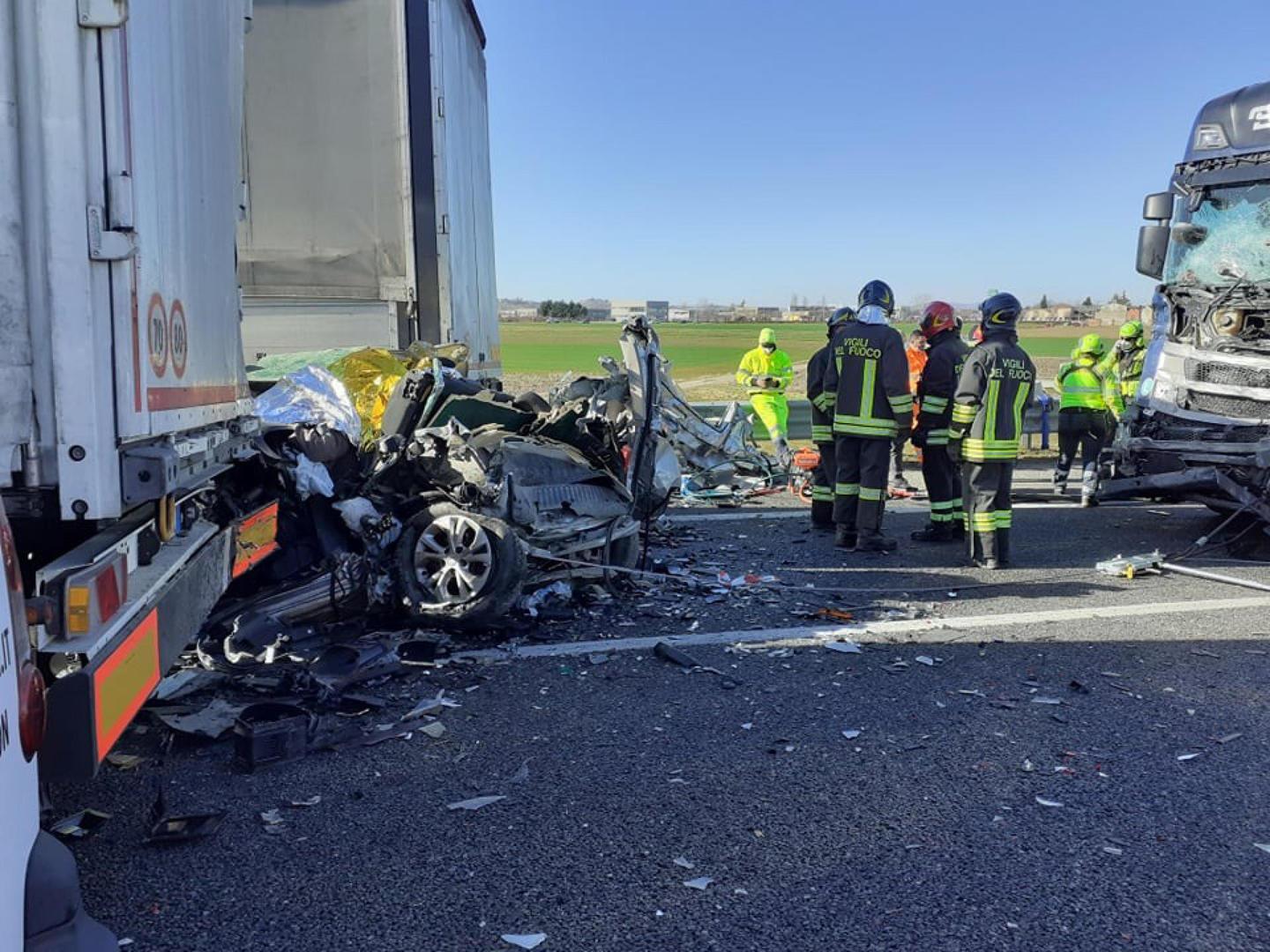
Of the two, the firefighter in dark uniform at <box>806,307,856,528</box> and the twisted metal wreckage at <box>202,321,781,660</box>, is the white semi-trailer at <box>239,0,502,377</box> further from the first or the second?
the firefighter in dark uniform at <box>806,307,856,528</box>

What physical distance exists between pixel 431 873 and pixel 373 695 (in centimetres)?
151

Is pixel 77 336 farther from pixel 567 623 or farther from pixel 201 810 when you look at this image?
pixel 567 623

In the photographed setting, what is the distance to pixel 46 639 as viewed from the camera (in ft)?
7.08

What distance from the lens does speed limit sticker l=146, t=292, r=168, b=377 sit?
267 centimetres

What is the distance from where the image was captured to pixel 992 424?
22.1ft

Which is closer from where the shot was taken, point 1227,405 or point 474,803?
point 474,803

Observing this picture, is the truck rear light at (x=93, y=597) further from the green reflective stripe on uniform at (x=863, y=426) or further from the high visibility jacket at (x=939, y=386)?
the high visibility jacket at (x=939, y=386)

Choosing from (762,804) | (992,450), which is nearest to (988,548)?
(992,450)

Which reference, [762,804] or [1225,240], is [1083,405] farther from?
[762,804]

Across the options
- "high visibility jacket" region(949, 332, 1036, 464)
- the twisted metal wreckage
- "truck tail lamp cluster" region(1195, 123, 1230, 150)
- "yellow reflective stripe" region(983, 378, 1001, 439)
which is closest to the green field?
"truck tail lamp cluster" region(1195, 123, 1230, 150)

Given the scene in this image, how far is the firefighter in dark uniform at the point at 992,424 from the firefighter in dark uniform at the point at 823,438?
4.54ft

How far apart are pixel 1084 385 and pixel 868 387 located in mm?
4115

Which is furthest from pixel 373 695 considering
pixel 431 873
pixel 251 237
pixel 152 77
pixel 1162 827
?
pixel 251 237

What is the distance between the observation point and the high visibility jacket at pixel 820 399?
8195 mm
